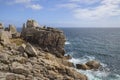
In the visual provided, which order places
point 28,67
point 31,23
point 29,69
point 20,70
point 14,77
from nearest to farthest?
point 14,77
point 20,70
point 29,69
point 28,67
point 31,23

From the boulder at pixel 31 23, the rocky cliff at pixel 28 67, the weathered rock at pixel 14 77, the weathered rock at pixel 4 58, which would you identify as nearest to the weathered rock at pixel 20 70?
the rocky cliff at pixel 28 67

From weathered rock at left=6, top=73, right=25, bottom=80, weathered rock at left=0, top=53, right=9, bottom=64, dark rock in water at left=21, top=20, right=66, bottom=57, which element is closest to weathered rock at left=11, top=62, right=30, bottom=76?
weathered rock at left=6, top=73, right=25, bottom=80

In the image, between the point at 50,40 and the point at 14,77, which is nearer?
the point at 14,77

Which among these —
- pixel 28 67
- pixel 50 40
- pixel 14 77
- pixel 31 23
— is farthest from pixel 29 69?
pixel 31 23

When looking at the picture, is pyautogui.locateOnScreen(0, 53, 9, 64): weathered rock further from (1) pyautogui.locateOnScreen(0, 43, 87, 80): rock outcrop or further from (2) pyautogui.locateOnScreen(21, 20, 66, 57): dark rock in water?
(2) pyautogui.locateOnScreen(21, 20, 66, 57): dark rock in water

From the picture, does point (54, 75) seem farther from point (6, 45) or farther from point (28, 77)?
point (6, 45)

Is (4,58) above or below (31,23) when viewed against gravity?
Answer: below

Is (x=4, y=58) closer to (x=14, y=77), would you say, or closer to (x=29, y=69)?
(x=29, y=69)

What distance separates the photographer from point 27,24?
93.1m

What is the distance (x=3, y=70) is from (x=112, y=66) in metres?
43.5

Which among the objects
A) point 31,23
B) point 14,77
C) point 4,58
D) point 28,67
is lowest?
point 14,77

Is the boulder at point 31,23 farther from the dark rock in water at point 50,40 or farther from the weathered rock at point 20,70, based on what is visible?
the weathered rock at point 20,70

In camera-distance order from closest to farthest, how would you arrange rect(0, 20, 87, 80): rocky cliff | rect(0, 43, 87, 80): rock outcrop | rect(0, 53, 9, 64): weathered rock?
rect(0, 43, 87, 80): rock outcrop
rect(0, 20, 87, 80): rocky cliff
rect(0, 53, 9, 64): weathered rock

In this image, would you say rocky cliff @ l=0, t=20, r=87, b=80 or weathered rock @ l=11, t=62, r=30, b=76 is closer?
rocky cliff @ l=0, t=20, r=87, b=80
